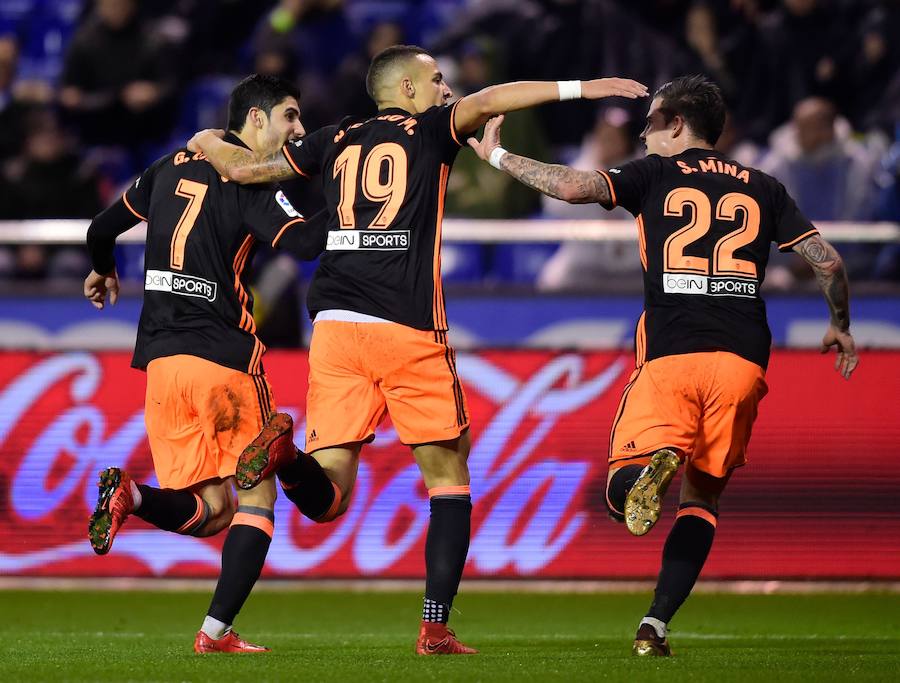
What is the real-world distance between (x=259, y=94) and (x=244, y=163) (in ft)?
1.30

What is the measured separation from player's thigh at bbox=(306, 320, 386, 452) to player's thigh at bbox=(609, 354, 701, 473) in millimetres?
930

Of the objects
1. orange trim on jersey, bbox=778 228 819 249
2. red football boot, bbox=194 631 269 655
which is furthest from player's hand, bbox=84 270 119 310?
orange trim on jersey, bbox=778 228 819 249

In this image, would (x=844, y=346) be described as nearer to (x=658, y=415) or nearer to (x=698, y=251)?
(x=698, y=251)

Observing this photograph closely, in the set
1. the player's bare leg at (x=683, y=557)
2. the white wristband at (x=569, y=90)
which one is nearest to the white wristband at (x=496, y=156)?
the white wristband at (x=569, y=90)

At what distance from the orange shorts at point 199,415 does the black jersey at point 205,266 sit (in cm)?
6

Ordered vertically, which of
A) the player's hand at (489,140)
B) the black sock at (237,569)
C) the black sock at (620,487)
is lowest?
the black sock at (237,569)

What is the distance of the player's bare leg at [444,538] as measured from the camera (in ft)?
18.0

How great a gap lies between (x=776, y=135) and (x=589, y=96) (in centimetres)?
609

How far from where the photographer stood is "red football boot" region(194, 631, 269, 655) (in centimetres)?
548

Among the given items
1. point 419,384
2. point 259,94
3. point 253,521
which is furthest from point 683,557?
point 259,94

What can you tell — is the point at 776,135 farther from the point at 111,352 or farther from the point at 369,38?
the point at 111,352

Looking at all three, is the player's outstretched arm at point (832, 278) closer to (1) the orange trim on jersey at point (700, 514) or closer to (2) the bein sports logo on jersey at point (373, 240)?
(1) the orange trim on jersey at point (700, 514)

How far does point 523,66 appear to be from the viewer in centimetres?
1162

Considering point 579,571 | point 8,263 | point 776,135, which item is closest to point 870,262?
point 776,135
